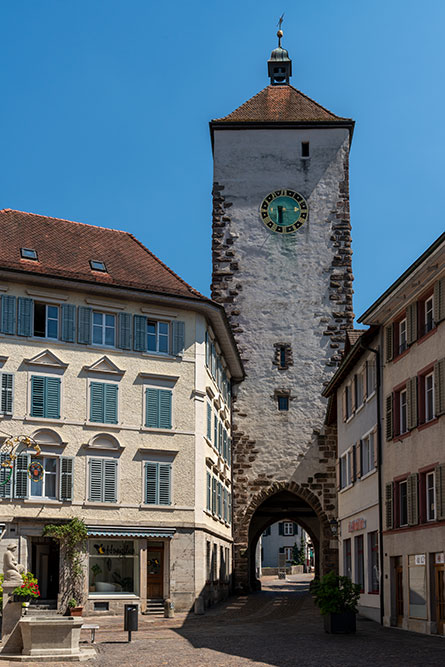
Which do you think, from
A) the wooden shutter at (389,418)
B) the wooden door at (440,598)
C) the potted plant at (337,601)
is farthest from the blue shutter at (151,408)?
the wooden door at (440,598)

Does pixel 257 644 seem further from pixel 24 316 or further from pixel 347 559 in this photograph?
pixel 24 316

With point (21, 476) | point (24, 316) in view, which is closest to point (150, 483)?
point (21, 476)

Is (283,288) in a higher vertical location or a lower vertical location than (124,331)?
higher

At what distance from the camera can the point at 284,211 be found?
47.4 meters

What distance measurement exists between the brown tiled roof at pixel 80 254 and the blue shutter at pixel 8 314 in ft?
3.43

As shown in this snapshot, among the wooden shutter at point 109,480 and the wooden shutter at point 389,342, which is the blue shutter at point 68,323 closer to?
the wooden shutter at point 109,480

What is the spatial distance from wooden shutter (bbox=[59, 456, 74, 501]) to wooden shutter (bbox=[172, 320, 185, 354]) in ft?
17.6

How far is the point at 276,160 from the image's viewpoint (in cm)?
4791

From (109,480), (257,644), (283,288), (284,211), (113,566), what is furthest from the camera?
(284,211)

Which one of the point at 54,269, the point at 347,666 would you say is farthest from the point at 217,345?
the point at 347,666

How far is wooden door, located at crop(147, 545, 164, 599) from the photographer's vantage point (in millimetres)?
33094

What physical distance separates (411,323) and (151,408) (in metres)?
11.4

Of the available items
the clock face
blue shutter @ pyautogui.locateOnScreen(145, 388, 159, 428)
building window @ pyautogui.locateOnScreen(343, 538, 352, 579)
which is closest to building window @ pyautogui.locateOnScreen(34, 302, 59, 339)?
blue shutter @ pyautogui.locateOnScreen(145, 388, 159, 428)

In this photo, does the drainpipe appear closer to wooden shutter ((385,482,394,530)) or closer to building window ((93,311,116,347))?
wooden shutter ((385,482,394,530))
